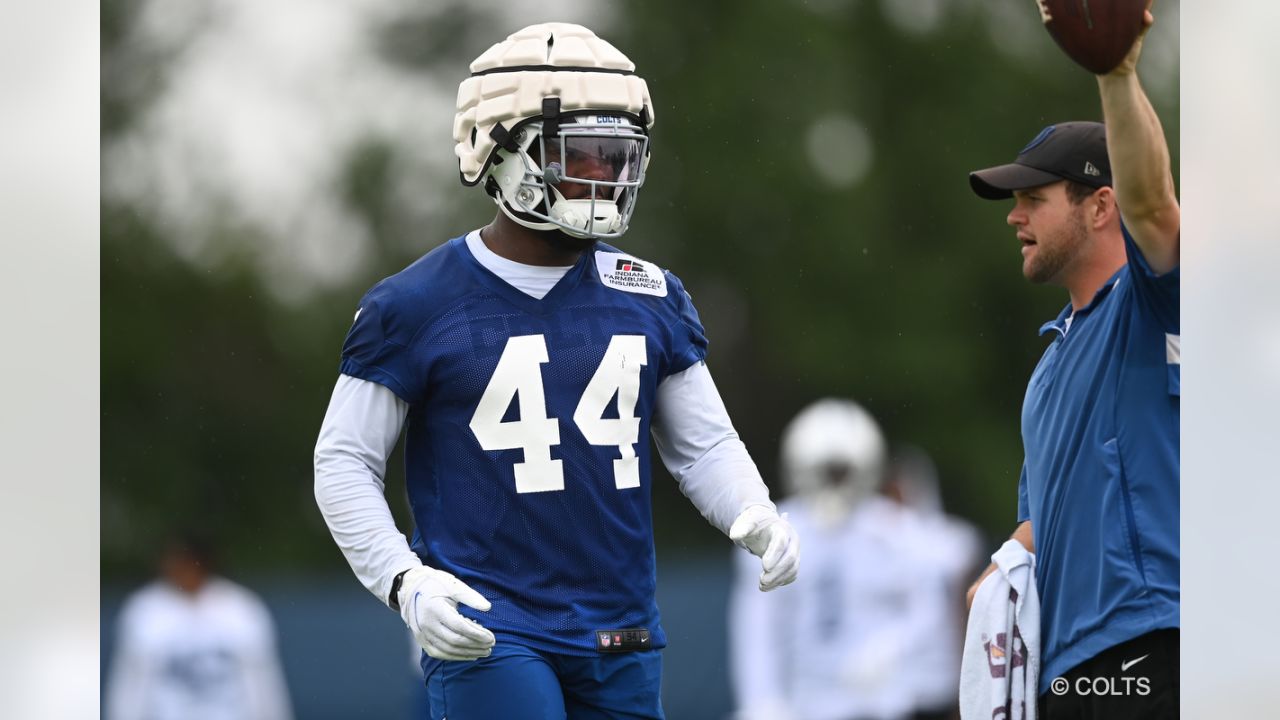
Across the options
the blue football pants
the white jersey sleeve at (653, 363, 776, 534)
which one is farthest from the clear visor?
the blue football pants

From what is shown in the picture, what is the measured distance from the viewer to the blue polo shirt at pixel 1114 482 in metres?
3.35

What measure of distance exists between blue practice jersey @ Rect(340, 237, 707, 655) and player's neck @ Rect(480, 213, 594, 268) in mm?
76

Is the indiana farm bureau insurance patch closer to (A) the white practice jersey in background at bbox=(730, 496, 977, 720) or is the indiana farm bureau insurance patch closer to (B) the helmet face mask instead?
(B) the helmet face mask

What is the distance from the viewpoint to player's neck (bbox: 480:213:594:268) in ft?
11.5

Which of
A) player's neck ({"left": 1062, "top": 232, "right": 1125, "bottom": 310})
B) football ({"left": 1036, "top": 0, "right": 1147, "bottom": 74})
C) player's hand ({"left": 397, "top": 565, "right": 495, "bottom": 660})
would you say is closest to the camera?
football ({"left": 1036, "top": 0, "right": 1147, "bottom": 74})

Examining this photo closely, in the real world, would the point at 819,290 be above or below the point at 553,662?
above

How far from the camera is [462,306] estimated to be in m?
3.41

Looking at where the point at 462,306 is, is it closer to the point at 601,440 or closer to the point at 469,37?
the point at 601,440

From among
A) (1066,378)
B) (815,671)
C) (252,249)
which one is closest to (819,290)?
(252,249)

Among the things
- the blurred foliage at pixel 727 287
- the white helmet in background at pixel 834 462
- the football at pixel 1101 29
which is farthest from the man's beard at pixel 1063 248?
the blurred foliage at pixel 727 287

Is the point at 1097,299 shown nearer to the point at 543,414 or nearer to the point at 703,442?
the point at 703,442

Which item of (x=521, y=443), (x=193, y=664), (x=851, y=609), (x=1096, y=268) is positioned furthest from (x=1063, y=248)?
(x=193, y=664)

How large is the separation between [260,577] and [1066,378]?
29.2 ft

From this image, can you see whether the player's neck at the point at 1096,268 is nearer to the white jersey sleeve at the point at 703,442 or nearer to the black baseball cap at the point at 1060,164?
the black baseball cap at the point at 1060,164
